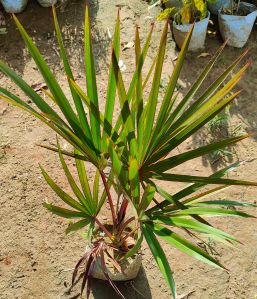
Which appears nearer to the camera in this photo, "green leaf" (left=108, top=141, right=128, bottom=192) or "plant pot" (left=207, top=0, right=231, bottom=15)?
"green leaf" (left=108, top=141, right=128, bottom=192)

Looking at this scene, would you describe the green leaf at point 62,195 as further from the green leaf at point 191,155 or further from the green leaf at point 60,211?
the green leaf at point 191,155

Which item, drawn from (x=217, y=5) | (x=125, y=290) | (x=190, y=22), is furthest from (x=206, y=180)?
(x=217, y=5)

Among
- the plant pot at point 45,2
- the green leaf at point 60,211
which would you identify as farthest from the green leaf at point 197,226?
the plant pot at point 45,2

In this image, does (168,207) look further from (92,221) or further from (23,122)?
(23,122)

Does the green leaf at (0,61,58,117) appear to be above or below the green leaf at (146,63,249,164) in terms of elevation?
above

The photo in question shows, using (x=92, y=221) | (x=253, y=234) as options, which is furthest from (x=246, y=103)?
(x=92, y=221)

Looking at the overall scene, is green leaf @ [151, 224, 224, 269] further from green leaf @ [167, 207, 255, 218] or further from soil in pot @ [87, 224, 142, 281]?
soil in pot @ [87, 224, 142, 281]

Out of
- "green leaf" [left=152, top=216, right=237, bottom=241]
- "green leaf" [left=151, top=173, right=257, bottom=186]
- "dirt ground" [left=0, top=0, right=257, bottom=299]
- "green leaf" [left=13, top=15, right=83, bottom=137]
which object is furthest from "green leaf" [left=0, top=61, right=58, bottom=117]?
"dirt ground" [left=0, top=0, right=257, bottom=299]
